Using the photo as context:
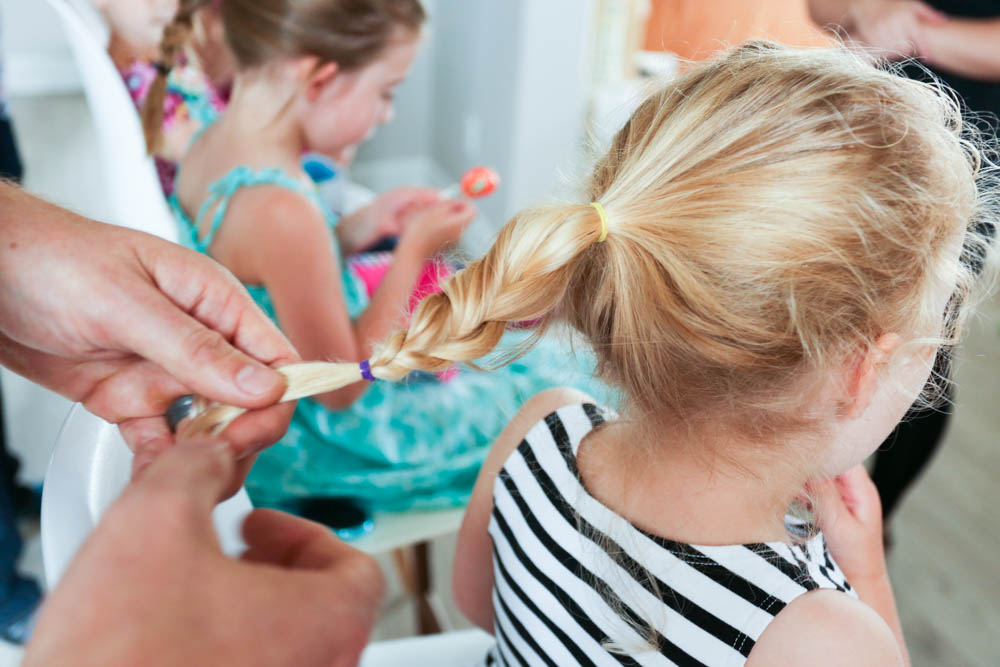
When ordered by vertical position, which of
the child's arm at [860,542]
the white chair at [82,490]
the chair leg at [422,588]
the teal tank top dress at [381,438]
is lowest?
the chair leg at [422,588]

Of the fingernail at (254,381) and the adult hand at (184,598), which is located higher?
the adult hand at (184,598)

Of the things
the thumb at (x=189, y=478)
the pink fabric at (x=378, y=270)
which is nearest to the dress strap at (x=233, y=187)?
the pink fabric at (x=378, y=270)

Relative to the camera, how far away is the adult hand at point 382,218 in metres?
1.32

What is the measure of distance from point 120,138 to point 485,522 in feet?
2.20

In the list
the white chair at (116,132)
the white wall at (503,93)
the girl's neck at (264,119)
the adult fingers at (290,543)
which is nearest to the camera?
the adult fingers at (290,543)

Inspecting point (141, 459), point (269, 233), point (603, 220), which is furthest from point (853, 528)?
point (269, 233)

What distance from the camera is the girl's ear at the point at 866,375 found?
59cm

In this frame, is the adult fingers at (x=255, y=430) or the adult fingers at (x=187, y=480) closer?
the adult fingers at (x=187, y=480)

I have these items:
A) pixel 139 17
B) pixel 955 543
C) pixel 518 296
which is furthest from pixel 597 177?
pixel 955 543

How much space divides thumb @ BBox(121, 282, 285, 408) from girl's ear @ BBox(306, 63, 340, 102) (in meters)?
0.64

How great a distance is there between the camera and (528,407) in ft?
2.49

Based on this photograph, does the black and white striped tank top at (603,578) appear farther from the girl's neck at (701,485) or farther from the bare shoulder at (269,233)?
the bare shoulder at (269,233)

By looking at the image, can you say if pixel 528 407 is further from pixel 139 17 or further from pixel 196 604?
pixel 139 17

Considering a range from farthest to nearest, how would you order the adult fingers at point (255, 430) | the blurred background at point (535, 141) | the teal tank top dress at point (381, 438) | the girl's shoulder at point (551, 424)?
1. the blurred background at point (535, 141)
2. the teal tank top dress at point (381, 438)
3. the girl's shoulder at point (551, 424)
4. the adult fingers at point (255, 430)
